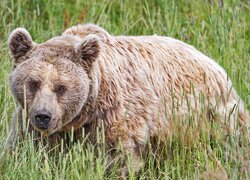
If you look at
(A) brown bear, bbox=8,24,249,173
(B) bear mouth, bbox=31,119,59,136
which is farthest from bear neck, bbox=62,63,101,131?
(B) bear mouth, bbox=31,119,59,136

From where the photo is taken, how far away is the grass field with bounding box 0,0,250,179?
5.19 metres

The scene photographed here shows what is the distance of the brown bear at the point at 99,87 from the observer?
5.63m

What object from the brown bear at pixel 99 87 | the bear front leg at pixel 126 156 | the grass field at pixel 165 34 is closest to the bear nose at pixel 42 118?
the brown bear at pixel 99 87

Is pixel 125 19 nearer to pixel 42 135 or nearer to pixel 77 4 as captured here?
pixel 77 4

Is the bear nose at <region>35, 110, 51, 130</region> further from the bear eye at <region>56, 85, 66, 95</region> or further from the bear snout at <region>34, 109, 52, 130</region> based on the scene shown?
the bear eye at <region>56, 85, 66, 95</region>

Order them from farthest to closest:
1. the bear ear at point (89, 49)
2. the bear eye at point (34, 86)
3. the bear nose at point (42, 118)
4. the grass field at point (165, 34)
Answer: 1. the bear ear at point (89, 49)
2. the bear eye at point (34, 86)
3. the bear nose at point (42, 118)
4. the grass field at point (165, 34)

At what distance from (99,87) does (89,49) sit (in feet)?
0.95

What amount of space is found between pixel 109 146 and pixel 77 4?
2944 millimetres

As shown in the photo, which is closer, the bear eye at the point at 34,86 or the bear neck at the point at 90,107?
the bear eye at the point at 34,86

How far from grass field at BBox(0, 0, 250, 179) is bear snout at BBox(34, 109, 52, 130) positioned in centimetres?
17

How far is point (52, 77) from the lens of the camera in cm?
564

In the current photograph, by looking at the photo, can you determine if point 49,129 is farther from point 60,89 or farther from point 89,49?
point 89,49

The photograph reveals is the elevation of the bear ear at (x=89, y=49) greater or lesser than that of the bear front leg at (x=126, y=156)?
greater

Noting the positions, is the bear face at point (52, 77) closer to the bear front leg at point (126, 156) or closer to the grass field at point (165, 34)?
the grass field at point (165, 34)
